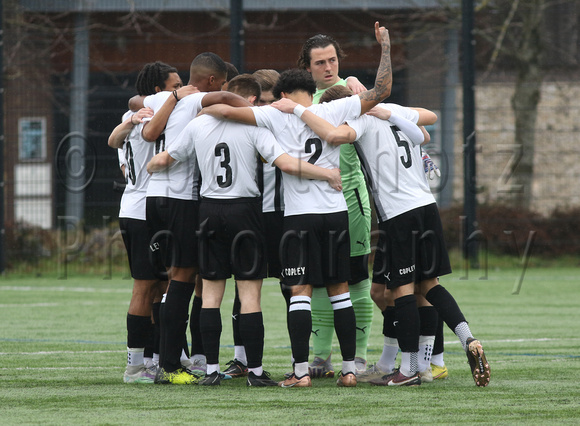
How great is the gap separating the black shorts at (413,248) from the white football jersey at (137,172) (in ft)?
5.01

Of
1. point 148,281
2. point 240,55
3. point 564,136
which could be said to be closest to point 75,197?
point 240,55

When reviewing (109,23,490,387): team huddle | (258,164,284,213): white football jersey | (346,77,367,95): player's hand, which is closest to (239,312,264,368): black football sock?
(109,23,490,387): team huddle

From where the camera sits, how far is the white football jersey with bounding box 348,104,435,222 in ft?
18.3

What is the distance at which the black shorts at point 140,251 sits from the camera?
582cm

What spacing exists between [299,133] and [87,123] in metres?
9.57

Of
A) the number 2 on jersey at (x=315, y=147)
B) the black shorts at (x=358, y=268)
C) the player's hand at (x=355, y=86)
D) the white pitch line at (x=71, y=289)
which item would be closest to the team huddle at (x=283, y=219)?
the number 2 on jersey at (x=315, y=147)

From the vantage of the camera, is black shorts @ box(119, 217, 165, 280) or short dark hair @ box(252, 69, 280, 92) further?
short dark hair @ box(252, 69, 280, 92)

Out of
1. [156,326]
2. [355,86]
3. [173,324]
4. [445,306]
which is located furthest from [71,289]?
[445,306]

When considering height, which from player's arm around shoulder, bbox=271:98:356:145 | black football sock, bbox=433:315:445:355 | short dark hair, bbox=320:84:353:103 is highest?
short dark hair, bbox=320:84:353:103

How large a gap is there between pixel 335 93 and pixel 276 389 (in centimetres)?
183

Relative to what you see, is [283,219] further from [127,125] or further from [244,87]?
[127,125]

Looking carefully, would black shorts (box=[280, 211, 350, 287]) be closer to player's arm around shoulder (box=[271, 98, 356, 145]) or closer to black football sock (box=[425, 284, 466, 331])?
player's arm around shoulder (box=[271, 98, 356, 145])

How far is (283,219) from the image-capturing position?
580 cm

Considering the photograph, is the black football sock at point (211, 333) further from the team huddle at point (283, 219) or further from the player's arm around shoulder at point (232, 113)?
the player's arm around shoulder at point (232, 113)
